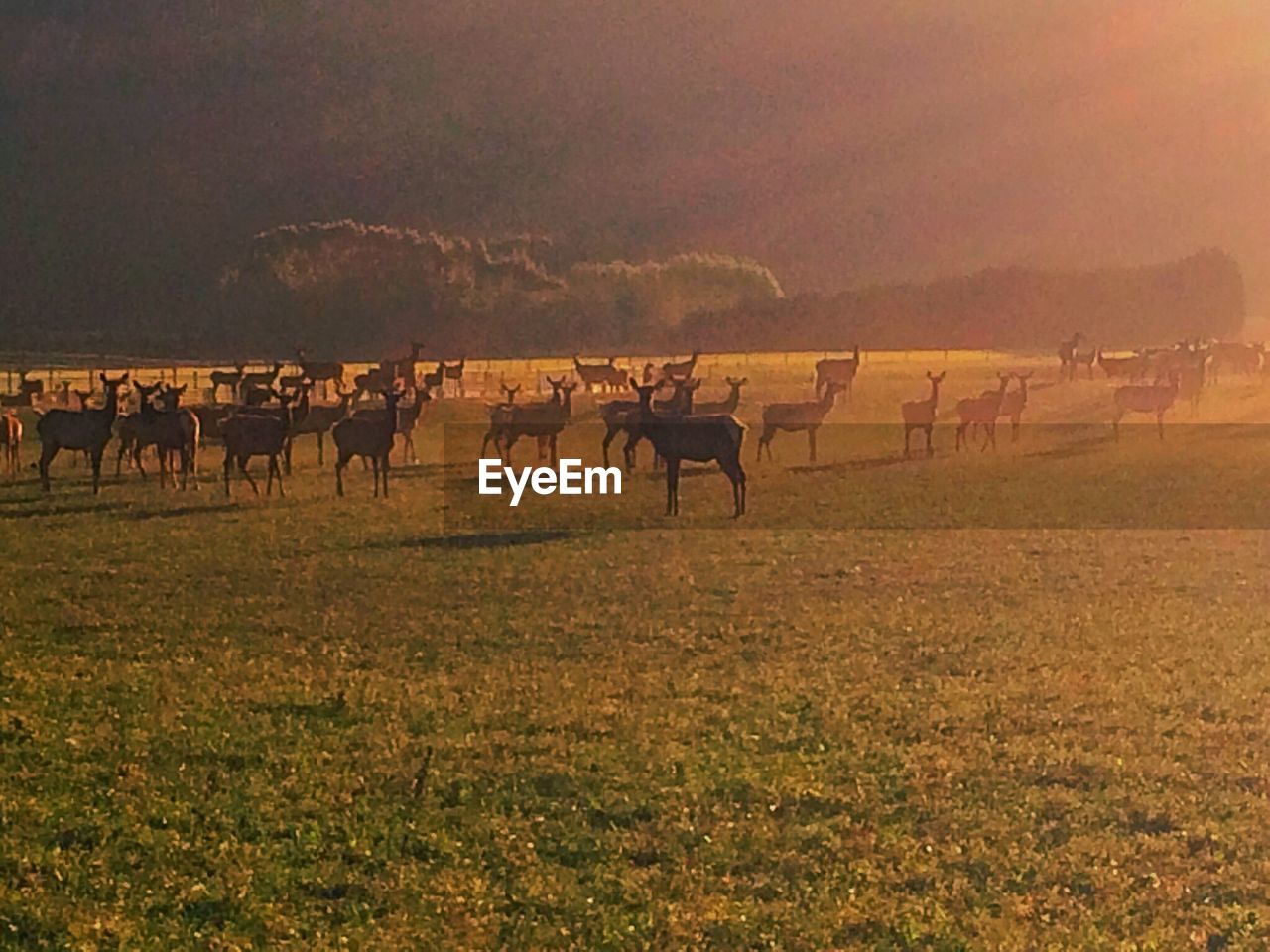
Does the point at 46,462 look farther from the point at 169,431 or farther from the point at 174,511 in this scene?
the point at 174,511

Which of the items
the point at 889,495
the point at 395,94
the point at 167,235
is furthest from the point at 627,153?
the point at 889,495

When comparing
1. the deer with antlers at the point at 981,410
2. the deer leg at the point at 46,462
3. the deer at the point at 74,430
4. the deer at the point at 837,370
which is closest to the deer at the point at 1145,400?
the deer with antlers at the point at 981,410

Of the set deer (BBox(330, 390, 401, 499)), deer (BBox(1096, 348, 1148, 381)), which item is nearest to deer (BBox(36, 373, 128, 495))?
deer (BBox(330, 390, 401, 499))

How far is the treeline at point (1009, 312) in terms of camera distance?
85188 millimetres

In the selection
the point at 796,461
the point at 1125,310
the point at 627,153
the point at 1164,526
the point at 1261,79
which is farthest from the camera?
the point at 1261,79

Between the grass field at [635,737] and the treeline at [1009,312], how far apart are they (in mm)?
67479

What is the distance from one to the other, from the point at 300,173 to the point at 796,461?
343 feet

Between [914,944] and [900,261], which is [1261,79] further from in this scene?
[914,944]

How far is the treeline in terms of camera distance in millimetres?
85188

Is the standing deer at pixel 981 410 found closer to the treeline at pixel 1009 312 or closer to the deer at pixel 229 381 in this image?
the deer at pixel 229 381

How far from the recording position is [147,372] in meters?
54.8

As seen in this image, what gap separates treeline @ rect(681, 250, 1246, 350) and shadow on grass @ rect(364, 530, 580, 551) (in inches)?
2553

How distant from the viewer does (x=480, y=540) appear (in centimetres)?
1738

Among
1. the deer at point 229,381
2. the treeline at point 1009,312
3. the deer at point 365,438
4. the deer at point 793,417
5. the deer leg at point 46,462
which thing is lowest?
the deer leg at point 46,462
